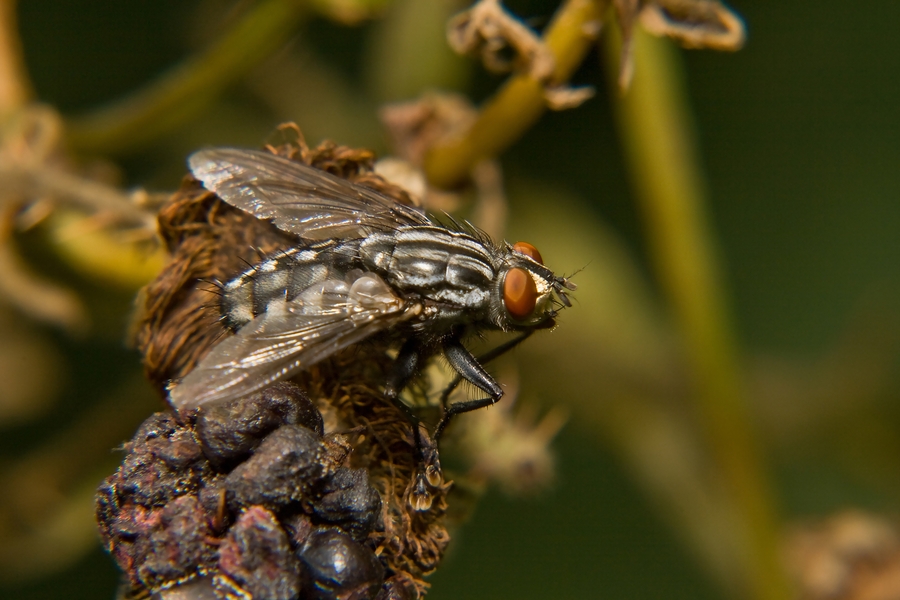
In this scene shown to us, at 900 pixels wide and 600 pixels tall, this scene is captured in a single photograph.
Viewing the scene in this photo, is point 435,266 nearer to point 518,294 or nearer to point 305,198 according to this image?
point 518,294

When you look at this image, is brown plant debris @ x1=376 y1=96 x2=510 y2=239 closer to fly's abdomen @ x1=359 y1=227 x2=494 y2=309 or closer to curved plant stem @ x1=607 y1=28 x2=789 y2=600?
fly's abdomen @ x1=359 y1=227 x2=494 y2=309

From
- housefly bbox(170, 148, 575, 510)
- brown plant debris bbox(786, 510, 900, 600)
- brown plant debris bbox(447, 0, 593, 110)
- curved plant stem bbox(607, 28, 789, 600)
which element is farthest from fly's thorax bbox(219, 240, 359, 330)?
brown plant debris bbox(786, 510, 900, 600)

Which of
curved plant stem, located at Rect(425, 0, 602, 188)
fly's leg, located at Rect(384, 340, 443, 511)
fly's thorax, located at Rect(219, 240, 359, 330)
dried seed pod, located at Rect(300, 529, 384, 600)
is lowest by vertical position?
fly's leg, located at Rect(384, 340, 443, 511)

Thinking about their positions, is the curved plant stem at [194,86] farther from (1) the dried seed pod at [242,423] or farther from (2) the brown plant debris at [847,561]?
(2) the brown plant debris at [847,561]

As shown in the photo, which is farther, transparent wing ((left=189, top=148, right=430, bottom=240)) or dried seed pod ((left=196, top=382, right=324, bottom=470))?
transparent wing ((left=189, top=148, right=430, bottom=240))

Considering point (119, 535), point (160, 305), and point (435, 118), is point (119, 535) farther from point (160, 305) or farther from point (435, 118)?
point (435, 118)

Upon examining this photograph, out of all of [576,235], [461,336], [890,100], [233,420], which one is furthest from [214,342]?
Result: [890,100]

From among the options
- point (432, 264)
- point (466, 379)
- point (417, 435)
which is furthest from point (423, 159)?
point (417, 435)

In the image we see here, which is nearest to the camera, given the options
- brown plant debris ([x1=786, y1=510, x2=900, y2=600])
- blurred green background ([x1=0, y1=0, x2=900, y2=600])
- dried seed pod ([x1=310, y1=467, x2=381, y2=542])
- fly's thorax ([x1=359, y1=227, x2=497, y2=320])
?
dried seed pod ([x1=310, y1=467, x2=381, y2=542])
